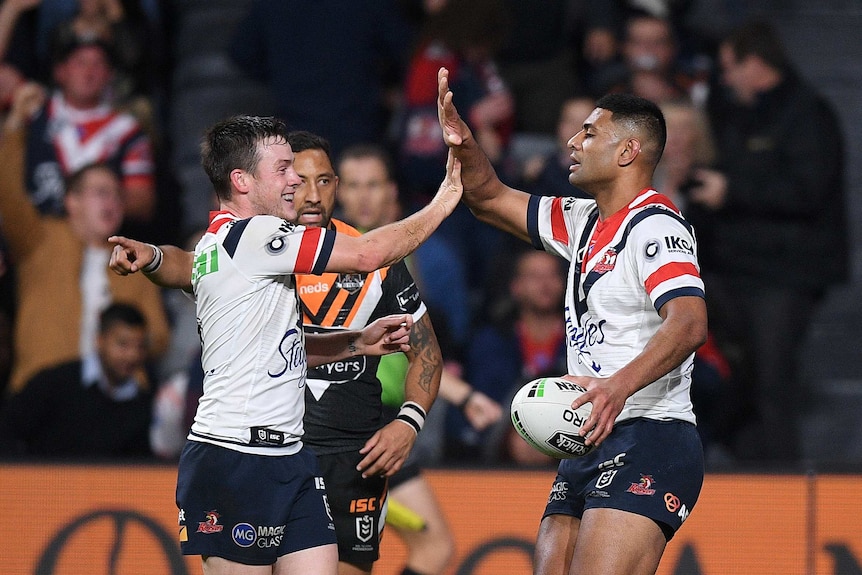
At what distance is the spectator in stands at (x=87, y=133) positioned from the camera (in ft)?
30.1

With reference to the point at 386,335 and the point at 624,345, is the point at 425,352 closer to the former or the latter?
Result: the point at 386,335

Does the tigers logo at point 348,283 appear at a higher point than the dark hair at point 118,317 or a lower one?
lower

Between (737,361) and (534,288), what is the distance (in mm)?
1281

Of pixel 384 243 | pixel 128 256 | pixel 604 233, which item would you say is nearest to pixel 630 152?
pixel 604 233

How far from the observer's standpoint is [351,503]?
5316 mm

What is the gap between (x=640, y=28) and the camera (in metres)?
9.05

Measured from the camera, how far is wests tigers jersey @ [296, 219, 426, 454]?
5348 mm

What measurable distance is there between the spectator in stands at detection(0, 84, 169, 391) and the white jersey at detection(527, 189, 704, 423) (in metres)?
4.41

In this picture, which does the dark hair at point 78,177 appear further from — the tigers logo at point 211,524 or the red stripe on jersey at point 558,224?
the tigers logo at point 211,524

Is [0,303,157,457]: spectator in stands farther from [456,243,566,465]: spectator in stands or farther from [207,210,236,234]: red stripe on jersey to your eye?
[207,210,236,234]: red stripe on jersey

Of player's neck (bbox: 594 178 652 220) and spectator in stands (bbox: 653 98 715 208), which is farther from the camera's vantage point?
spectator in stands (bbox: 653 98 715 208)

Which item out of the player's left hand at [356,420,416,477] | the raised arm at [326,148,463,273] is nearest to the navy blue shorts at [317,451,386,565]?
the player's left hand at [356,420,416,477]

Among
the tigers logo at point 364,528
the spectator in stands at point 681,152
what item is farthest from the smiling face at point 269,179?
the spectator in stands at point 681,152

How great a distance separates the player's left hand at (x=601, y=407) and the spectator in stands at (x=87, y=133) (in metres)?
5.46
